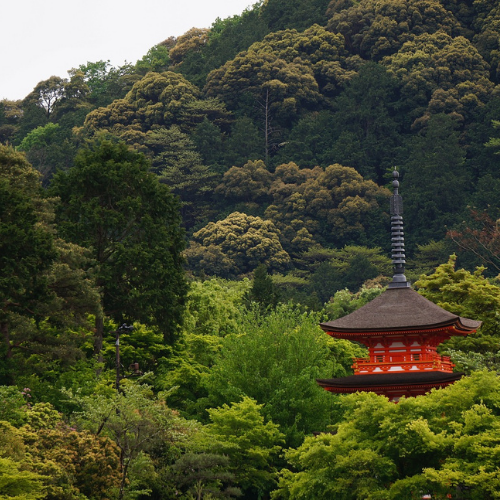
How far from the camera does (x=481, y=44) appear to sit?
101 m

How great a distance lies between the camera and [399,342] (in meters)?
31.3

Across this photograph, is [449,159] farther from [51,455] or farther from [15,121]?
[51,455]

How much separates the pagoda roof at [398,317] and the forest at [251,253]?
97.7 inches

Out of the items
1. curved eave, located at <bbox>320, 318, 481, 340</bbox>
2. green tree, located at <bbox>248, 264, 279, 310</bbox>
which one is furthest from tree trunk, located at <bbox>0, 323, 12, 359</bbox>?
green tree, located at <bbox>248, 264, 279, 310</bbox>

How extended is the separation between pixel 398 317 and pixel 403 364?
4.48ft

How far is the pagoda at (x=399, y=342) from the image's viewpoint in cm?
3008

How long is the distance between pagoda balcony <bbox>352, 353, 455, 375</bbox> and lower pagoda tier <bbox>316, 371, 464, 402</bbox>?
30 centimetres

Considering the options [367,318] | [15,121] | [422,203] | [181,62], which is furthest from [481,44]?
[367,318]

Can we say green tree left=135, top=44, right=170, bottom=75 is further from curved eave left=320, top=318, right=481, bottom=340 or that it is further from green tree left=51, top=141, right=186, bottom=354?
curved eave left=320, top=318, right=481, bottom=340

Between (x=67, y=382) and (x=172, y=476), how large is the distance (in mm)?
6633

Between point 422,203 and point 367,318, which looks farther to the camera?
point 422,203

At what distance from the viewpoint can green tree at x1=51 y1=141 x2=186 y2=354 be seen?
4406cm

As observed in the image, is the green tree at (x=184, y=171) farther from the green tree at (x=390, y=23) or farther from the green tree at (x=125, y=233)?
the green tree at (x=125, y=233)

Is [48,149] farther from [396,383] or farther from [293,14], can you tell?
[396,383]
